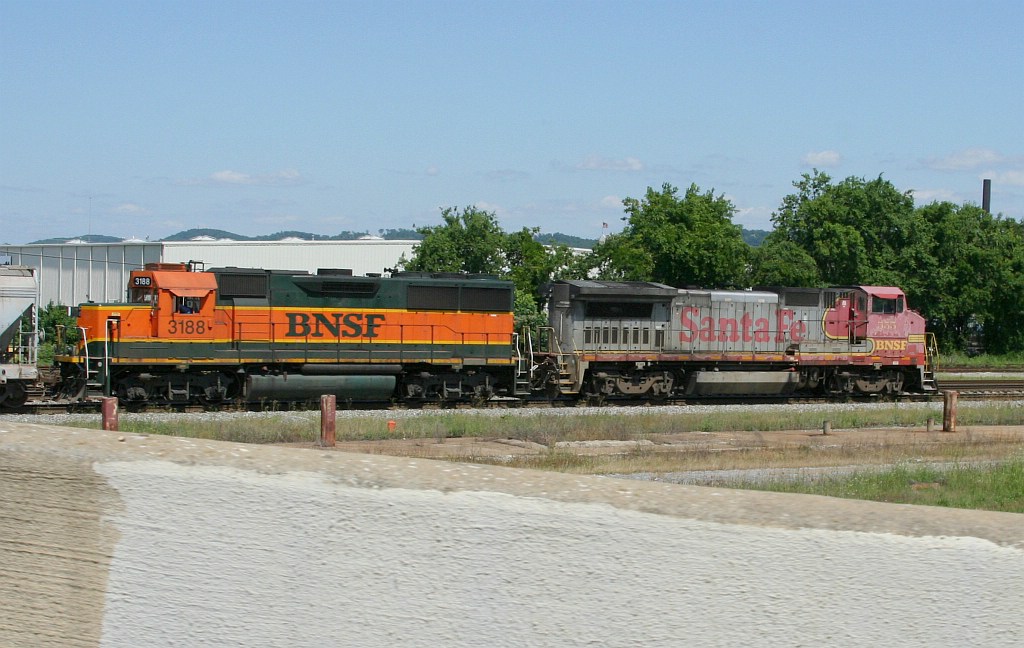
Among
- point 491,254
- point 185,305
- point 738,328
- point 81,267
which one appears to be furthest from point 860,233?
point 81,267

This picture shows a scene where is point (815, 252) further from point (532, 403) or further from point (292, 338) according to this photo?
point (292, 338)

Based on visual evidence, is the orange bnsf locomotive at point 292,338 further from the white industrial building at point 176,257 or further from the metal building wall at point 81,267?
the metal building wall at point 81,267

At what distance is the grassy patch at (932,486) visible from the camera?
11039 millimetres

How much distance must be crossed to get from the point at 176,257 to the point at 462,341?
4516 cm

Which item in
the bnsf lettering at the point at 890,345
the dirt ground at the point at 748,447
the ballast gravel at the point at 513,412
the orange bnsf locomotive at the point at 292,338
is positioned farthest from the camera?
the bnsf lettering at the point at 890,345

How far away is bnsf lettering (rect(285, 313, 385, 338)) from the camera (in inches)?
880

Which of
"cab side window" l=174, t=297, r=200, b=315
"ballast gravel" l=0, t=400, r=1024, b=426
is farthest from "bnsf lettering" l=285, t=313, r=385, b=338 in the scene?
"cab side window" l=174, t=297, r=200, b=315

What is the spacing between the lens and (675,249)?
4334cm

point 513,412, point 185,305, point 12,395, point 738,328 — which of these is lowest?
point 513,412

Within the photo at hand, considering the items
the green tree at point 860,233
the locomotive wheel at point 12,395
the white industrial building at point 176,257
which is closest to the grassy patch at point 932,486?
the locomotive wheel at point 12,395

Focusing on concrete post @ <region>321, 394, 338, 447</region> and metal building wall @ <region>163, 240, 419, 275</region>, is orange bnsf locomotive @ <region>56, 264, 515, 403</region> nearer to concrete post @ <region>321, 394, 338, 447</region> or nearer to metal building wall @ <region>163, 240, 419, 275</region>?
concrete post @ <region>321, 394, 338, 447</region>

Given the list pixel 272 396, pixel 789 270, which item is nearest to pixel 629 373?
pixel 272 396

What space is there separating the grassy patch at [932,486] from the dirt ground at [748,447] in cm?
185

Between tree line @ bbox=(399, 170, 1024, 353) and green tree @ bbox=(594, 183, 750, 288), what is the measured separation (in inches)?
2.1
